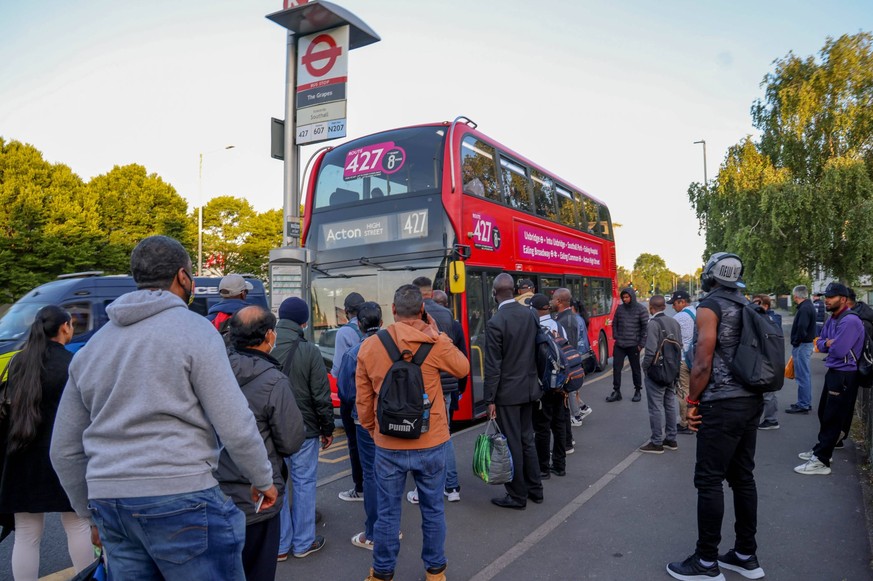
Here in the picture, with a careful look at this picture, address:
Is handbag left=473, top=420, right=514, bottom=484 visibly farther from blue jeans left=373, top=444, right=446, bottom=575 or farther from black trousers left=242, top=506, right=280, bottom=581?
black trousers left=242, top=506, right=280, bottom=581

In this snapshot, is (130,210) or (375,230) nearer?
(375,230)

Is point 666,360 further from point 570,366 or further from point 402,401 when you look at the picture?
point 402,401

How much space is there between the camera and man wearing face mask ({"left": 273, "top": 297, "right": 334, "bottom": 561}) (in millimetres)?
4082

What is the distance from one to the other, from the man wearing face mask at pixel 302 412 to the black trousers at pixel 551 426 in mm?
2346

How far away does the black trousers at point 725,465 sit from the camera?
3.67m

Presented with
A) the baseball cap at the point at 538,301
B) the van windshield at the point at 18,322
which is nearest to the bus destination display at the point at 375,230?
the baseball cap at the point at 538,301

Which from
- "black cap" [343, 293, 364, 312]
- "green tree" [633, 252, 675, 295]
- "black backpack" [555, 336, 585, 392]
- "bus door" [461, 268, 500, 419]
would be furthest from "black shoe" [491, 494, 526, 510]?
"green tree" [633, 252, 675, 295]

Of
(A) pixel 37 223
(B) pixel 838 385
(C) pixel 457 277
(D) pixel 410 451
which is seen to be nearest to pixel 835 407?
(B) pixel 838 385

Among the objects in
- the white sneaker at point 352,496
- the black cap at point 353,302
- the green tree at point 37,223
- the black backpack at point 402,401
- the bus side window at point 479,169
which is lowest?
the white sneaker at point 352,496

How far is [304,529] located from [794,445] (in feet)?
19.6

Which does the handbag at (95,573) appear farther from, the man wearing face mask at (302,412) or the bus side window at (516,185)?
the bus side window at (516,185)

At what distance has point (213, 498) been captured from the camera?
2102 mm

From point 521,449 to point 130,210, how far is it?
129 ft

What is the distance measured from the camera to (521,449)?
5023 mm
